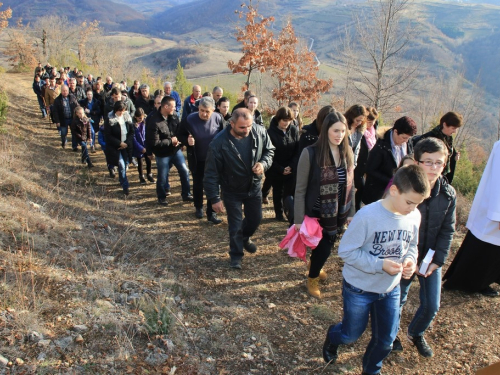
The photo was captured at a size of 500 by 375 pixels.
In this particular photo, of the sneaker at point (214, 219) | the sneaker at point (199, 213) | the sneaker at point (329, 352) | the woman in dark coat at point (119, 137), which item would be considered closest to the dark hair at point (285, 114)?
the sneaker at point (214, 219)

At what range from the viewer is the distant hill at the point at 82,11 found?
167 meters

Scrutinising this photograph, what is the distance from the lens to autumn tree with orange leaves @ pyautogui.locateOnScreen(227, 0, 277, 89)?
40.1 ft

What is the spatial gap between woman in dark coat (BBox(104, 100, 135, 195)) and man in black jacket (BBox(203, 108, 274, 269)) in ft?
11.3

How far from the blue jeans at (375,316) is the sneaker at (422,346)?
81 cm

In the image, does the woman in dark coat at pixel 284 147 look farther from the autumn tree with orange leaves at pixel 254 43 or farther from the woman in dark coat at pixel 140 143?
the autumn tree with orange leaves at pixel 254 43

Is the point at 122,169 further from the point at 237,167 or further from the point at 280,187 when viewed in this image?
the point at 237,167

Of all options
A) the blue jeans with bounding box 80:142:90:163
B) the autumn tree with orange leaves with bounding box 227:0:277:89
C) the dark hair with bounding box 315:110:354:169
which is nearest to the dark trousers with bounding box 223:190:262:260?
the dark hair with bounding box 315:110:354:169

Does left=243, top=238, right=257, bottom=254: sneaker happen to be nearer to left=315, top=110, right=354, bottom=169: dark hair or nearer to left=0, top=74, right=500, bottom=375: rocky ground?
left=0, top=74, right=500, bottom=375: rocky ground

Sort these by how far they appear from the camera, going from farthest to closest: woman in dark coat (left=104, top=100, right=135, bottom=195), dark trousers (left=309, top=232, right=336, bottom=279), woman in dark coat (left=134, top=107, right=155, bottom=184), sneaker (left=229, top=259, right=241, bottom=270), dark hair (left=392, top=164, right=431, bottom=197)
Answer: woman in dark coat (left=134, top=107, right=155, bottom=184), woman in dark coat (left=104, top=100, right=135, bottom=195), sneaker (left=229, top=259, right=241, bottom=270), dark trousers (left=309, top=232, right=336, bottom=279), dark hair (left=392, top=164, right=431, bottom=197)

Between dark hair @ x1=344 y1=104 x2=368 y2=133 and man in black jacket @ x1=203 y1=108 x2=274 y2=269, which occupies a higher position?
dark hair @ x1=344 y1=104 x2=368 y2=133

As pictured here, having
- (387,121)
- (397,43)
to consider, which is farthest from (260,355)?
(387,121)

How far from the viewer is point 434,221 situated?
2969 mm

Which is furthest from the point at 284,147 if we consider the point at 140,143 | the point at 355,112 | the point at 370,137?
the point at 140,143

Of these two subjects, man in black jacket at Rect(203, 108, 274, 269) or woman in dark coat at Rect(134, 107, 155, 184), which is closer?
man in black jacket at Rect(203, 108, 274, 269)
